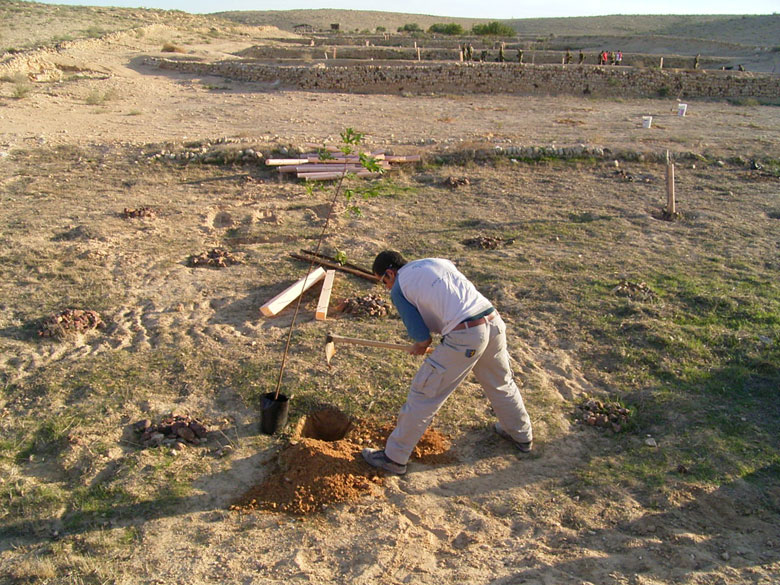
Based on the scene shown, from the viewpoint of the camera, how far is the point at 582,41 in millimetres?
38000

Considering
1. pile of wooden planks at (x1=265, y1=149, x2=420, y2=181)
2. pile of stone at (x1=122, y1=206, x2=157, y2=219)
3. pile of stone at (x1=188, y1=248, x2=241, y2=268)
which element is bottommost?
pile of stone at (x1=188, y1=248, x2=241, y2=268)

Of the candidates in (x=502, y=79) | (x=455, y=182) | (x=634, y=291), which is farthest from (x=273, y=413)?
(x=502, y=79)

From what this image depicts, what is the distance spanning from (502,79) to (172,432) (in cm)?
1945

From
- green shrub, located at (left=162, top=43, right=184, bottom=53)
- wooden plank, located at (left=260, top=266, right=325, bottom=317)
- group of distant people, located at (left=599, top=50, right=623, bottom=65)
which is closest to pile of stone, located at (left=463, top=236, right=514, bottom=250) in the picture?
wooden plank, located at (left=260, top=266, right=325, bottom=317)

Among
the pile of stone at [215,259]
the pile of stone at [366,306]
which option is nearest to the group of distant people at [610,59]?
the pile of stone at [215,259]

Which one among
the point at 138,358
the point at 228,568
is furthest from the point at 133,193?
the point at 228,568

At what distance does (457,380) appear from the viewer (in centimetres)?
400

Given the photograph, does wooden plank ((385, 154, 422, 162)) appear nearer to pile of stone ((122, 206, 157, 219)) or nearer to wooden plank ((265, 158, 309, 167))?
wooden plank ((265, 158, 309, 167))

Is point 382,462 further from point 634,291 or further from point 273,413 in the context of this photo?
point 634,291

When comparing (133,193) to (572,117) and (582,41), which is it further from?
(582,41)

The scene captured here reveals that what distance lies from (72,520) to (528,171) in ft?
31.8

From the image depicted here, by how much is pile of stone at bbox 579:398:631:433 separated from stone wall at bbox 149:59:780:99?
56.4 ft

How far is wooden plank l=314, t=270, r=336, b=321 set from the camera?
19.6 ft

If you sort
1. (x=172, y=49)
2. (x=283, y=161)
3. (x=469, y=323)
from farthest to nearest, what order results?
(x=172, y=49)
(x=283, y=161)
(x=469, y=323)
